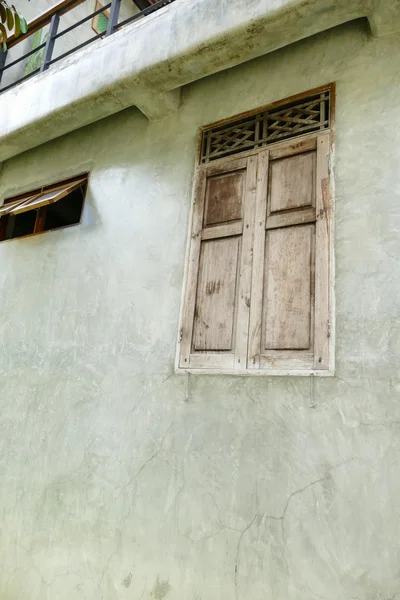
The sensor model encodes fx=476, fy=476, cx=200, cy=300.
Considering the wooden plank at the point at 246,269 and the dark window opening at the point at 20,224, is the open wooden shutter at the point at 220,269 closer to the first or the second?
the wooden plank at the point at 246,269

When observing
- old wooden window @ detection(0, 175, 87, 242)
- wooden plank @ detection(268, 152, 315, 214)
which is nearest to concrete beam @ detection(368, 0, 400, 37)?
wooden plank @ detection(268, 152, 315, 214)

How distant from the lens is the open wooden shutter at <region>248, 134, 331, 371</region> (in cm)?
296

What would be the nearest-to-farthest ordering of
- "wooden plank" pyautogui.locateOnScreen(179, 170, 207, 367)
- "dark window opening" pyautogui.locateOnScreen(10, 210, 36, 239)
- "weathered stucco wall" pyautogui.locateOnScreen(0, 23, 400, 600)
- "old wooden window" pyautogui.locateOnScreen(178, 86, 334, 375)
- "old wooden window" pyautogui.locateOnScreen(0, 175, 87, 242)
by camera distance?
1. "weathered stucco wall" pyautogui.locateOnScreen(0, 23, 400, 600)
2. "old wooden window" pyautogui.locateOnScreen(178, 86, 334, 375)
3. "wooden plank" pyautogui.locateOnScreen(179, 170, 207, 367)
4. "old wooden window" pyautogui.locateOnScreen(0, 175, 87, 242)
5. "dark window opening" pyautogui.locateOnScreen(10, 210, 36, 239)

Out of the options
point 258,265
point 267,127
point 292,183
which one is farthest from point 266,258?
A: point 267,127

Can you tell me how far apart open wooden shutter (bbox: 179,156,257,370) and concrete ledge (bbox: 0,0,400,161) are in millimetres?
819

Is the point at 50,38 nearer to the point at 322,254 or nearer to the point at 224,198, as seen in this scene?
the point at 224,198

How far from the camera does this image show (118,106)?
14.2 ft

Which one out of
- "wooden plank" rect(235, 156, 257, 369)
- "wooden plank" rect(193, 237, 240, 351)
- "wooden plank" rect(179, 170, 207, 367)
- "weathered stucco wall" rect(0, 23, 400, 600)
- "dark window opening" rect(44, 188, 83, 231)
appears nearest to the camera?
"weathered stucco wall" rect(0, 23, 400, 600)

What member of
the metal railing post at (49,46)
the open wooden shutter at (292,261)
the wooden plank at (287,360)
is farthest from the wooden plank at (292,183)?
the metal railing post at (49,46)

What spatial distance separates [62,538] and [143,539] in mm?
774

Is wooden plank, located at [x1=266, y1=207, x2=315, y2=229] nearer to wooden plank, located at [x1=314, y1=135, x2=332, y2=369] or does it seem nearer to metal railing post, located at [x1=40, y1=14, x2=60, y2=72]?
wooden plank, located at [x1=314, y1=135, x2=332, y2=369]

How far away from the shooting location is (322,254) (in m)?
3.05

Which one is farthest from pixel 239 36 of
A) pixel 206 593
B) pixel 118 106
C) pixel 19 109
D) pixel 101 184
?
pixel 206 593

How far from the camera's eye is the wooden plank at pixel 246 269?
3156 millimetres
